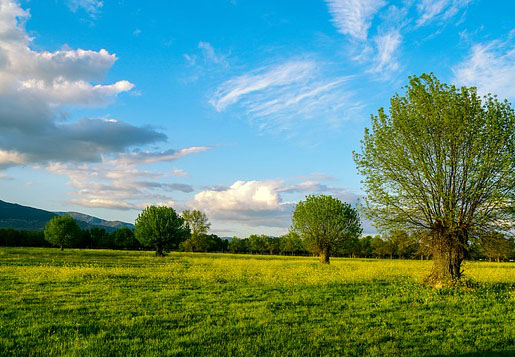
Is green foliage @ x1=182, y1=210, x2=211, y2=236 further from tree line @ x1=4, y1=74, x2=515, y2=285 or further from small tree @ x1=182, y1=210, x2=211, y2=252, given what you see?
tree line @ x1=4, y1=74, x2=515, y2=285

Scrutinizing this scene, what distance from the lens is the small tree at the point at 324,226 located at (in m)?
68.0

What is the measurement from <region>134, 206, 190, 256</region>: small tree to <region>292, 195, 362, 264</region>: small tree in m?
28.7

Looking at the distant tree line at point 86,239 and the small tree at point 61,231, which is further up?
the small tree at point 61,231

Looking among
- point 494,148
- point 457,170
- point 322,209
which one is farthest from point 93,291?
point 322,209

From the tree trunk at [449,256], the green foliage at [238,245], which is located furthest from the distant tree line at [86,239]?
the tree trunk at [449,256]

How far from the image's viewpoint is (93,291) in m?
22.4

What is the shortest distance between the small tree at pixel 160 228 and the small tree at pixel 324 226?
94.0ft

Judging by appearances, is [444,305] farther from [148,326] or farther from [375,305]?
[148,326]

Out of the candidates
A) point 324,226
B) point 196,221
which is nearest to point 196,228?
point 196,221

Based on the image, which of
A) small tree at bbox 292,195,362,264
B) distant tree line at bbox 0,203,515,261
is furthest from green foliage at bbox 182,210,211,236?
small tree at bbox 292,195,362,264

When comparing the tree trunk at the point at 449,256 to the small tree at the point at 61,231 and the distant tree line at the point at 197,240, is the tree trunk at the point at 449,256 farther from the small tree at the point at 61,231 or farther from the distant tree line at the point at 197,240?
the small tree at the point at 61,231

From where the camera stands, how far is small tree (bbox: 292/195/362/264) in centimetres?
6800

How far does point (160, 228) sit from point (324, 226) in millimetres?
36567

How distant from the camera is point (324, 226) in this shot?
68188mm
